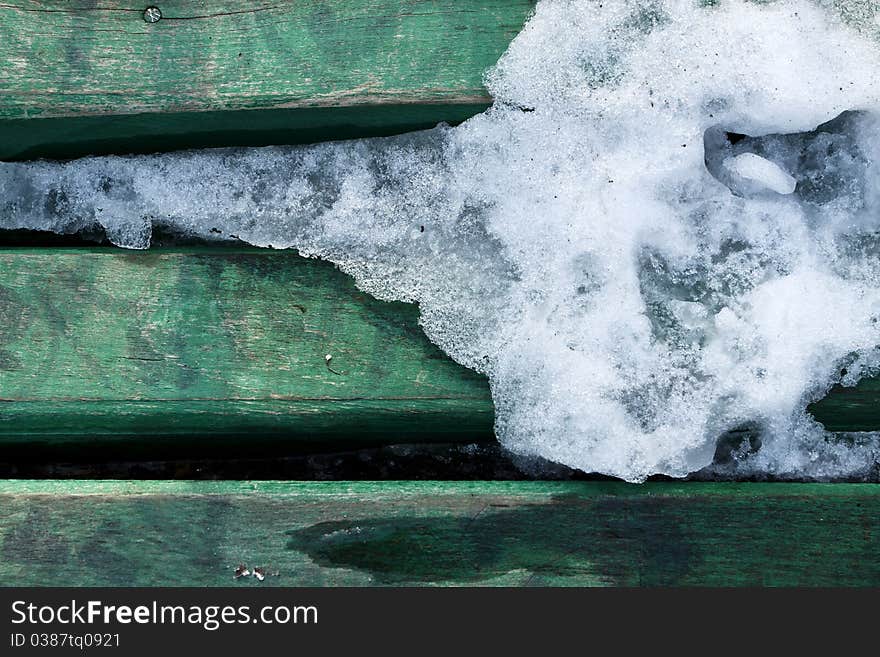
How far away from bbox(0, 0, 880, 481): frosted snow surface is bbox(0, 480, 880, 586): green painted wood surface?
119 millimetres

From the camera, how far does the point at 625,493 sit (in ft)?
4.44

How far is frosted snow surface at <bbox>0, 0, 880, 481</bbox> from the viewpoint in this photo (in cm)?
142

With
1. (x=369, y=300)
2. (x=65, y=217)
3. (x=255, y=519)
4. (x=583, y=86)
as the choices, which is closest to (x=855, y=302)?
(x=583, y=86)

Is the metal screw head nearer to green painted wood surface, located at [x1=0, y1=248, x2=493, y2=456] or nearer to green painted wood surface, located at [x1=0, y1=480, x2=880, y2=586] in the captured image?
green painted wood surface, located at [x1=0, y1=248, x2=493, y2=456]

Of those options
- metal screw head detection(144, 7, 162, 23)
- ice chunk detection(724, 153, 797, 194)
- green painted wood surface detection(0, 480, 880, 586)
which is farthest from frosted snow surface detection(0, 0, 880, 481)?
metal screw head detection(144, 7, 162, 23)

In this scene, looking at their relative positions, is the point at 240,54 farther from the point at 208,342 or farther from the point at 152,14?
the point at 208,342

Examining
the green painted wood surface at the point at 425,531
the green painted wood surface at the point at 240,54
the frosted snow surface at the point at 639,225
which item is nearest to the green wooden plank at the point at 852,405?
the frosted snow surface at the point at 639,225

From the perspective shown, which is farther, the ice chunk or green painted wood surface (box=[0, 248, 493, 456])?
the ice chunk

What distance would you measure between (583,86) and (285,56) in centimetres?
53

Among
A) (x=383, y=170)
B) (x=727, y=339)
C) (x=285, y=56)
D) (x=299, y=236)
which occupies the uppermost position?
(x=285, y=56)

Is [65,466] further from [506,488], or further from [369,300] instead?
[506,488]

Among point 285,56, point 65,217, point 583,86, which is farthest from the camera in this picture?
point 65,217

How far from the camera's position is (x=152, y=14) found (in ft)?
4.37

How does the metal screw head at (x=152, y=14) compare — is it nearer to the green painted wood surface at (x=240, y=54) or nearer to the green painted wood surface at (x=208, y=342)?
the green painted wood surface at (x=240, y=54)
